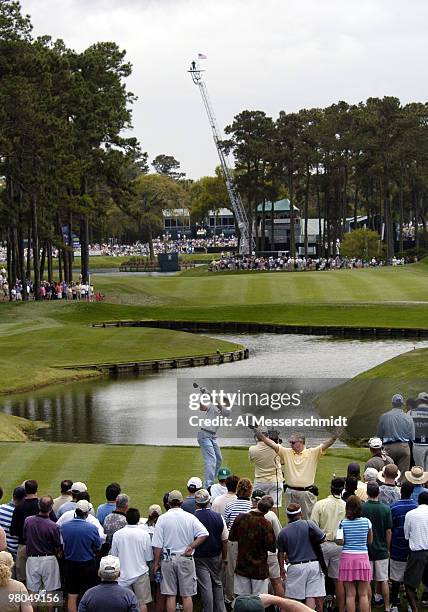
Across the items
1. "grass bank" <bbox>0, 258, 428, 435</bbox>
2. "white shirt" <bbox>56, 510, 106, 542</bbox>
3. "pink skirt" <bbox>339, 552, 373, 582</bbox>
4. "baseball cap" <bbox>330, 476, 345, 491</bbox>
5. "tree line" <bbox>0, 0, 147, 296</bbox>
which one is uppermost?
"tree line" <bbox>0, 0, 147, 296</bbox>

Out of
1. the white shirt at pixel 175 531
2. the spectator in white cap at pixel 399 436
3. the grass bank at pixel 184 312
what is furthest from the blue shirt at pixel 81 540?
the grass bank at pixel 184 312

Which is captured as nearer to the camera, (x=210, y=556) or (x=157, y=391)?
(x=210, y=556)

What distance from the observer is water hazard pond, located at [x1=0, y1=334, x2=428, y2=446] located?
134ft

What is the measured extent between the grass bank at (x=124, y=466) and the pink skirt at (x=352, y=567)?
5.84 metres

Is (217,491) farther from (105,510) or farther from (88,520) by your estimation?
(88,520)

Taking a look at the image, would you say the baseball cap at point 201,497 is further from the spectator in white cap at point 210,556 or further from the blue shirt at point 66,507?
the blue shirt at point 66,507

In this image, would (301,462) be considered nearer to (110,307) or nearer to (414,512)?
(414,512)

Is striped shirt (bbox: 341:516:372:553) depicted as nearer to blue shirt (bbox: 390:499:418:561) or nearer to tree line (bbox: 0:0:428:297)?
blue shirt (bbox: 390:499:418:561)

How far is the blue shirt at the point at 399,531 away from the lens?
17688 millimetres

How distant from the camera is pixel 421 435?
74.4ft

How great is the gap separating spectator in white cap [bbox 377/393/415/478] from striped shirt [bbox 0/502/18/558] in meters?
7.74

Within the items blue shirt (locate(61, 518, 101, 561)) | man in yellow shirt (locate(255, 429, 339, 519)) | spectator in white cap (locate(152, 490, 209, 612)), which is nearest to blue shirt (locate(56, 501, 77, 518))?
blue shirt (locate(61, 518, 101, 561))

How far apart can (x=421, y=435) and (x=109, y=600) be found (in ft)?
33.5

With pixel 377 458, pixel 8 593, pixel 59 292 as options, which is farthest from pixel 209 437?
pixel 59 292
